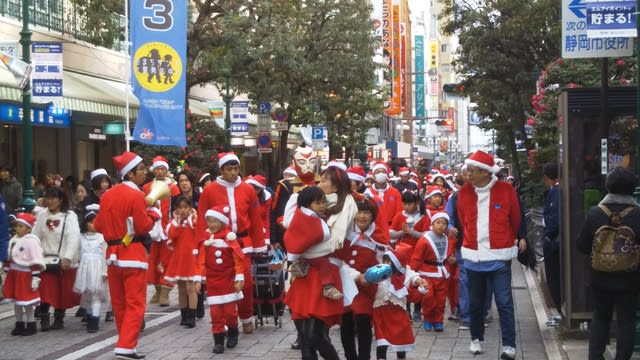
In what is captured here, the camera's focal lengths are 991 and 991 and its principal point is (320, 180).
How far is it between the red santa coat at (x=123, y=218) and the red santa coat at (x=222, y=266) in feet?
2.54

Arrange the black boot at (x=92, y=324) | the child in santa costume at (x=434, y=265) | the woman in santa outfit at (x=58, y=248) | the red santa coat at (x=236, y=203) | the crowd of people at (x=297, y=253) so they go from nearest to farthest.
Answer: the crowd of people at (x=297, y=253) < the red santa coat at (x=236, y=203) < the child in santa costume at (x=434, y=265) < the black boot at (x=92, y=324) < the woman in santa outfit at (x=58, y=248)

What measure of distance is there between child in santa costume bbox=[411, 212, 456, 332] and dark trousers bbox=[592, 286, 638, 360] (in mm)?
3201

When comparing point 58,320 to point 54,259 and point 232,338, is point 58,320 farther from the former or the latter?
point 232,338

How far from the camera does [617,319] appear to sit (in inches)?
317

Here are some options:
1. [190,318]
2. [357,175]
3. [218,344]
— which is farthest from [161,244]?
[357,175]

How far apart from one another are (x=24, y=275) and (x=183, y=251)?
6.27 feet

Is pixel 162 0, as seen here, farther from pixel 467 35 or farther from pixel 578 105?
pixel 578 105

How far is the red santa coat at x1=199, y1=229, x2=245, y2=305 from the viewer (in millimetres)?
9930

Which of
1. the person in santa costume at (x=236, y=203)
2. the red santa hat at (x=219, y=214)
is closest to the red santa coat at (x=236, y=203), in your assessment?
the person in santa costume at (x=236, y=203)

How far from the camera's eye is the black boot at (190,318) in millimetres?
11758

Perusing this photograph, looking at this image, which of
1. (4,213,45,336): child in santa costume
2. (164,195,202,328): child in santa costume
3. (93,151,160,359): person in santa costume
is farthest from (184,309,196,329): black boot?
(93,151,160,359): person in santa costume

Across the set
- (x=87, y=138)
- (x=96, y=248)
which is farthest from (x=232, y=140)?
(x=96, y=248)

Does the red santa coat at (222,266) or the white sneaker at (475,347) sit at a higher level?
the red santa coat at (222,266)

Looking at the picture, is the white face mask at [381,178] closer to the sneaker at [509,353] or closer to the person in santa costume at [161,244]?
the person in santa costume at [161,244]
